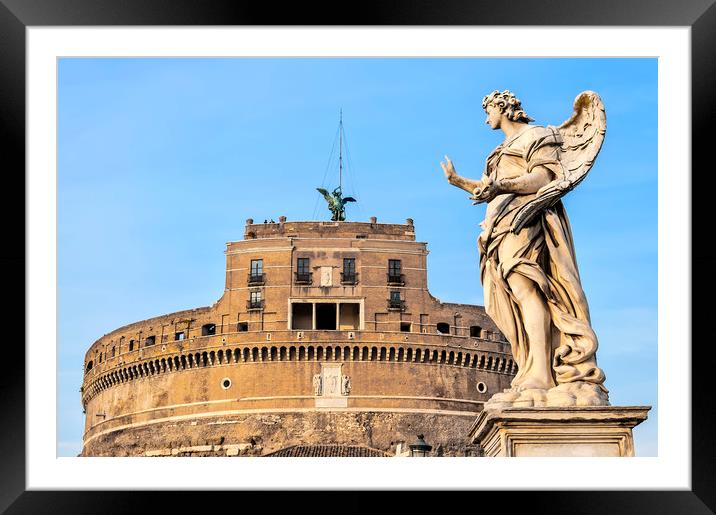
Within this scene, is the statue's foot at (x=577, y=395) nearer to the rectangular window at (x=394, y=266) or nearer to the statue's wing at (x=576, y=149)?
the statue's wing at (x=576, y=149)

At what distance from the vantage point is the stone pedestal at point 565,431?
5008mm

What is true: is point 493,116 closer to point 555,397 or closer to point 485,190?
point 485,190

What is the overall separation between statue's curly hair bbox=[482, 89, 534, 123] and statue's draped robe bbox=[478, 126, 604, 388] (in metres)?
0.27

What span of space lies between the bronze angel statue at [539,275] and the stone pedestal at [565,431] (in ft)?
0.59

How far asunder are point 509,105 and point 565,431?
4.95 ft

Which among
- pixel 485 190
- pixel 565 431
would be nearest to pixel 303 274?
pixel 485 190

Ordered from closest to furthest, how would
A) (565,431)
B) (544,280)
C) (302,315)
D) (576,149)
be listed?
1. (565,431)
2. (544,280)
3. (576,149)
4. (302,315)

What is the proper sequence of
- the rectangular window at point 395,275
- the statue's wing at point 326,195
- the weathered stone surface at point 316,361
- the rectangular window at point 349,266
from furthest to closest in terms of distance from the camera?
1. the statue's wing at point 326,195
2. the rectangular window at point 349,266
3. the rectangular window at point 395,275
4. the weathered stone surface at point 316,361

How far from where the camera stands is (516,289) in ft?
17.6

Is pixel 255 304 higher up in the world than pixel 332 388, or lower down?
higher up

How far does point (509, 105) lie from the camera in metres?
5.70

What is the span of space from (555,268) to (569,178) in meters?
0.38

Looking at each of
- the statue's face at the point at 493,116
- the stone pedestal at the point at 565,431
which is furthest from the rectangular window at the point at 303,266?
the stone pedestal at the point at 565,431
